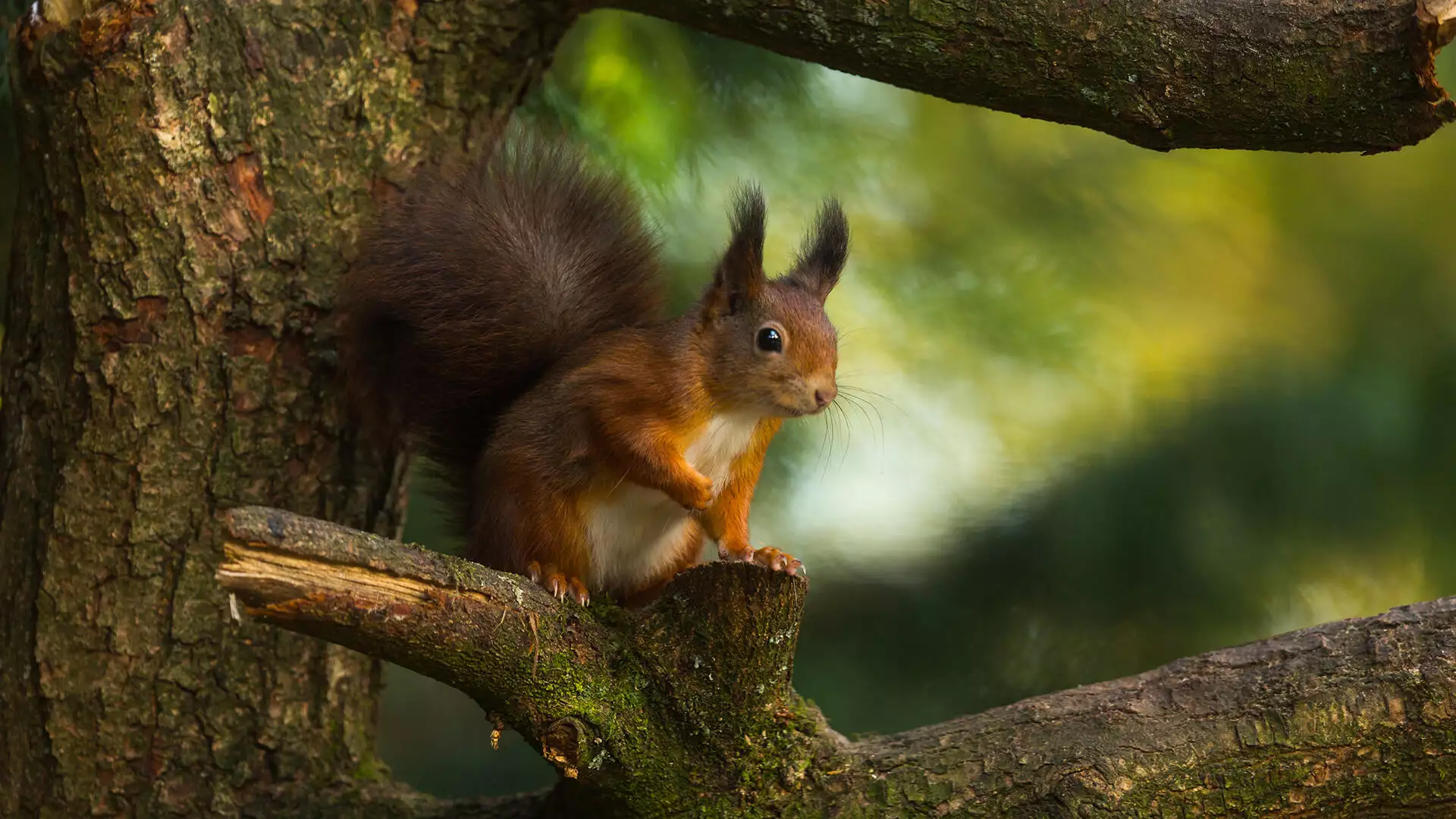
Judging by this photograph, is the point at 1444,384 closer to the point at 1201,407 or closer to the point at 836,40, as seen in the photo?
the point at 1201,407

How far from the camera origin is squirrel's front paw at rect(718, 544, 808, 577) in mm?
1309

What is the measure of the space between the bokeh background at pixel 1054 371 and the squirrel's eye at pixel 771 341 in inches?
15.3

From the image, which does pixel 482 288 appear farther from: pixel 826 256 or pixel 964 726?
pixel 964 726

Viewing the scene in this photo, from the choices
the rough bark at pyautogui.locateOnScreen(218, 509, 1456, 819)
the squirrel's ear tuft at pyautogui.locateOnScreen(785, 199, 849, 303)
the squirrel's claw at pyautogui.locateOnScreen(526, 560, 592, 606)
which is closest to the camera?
the rough bark at pyautogui.locateOnScreen(218, 509, 1456, 819)

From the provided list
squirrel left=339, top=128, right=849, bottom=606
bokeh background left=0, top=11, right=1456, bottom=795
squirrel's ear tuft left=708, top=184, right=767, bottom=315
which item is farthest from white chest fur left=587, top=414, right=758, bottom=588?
→ bokeh background left=0, top=11, right=1456, bottom=795

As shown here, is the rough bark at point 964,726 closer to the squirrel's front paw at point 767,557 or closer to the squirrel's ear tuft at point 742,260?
the squirrel's front paw at point 767,557

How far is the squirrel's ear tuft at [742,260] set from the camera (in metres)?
1.47

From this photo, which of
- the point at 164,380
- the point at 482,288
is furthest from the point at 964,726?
the point at 164,380

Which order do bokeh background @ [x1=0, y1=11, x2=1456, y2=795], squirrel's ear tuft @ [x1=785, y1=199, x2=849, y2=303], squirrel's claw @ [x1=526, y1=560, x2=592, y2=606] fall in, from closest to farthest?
squirrel's claw @ [x1=526, y1=560, x2=592, y2=606]
squirrel's ear tuft @ [x1=785, y1=199, x2=849, y2=303]
bokeh background @ [x1=0, y1=11, x2=1456, y2=795]

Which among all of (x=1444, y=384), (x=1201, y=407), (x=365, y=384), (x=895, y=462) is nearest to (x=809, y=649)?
(x=895, y=462)

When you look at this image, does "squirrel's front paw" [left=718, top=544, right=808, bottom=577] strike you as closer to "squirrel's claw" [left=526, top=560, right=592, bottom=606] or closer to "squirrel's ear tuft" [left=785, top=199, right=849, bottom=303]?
"squirrel's claw" [left=526, top=560, right=592, bottom=606]

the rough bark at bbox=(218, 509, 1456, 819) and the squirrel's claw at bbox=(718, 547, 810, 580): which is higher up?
the squirrel's claw at bbox=(718, 547, 810, 580)

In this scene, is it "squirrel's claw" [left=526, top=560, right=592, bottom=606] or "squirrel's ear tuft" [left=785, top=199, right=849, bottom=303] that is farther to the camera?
"squirrel's ear tuft" [left=785, top=199, right=849, bottom=303]

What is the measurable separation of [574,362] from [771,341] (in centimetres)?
23
